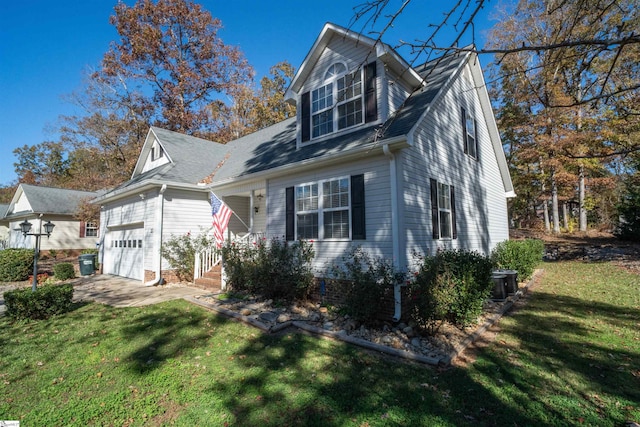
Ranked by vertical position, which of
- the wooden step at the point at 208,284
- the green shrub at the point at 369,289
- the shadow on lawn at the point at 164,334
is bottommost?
the shadow on lawn at the point at 164,334

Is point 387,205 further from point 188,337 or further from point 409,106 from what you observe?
point 188,337

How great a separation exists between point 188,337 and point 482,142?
483 inches

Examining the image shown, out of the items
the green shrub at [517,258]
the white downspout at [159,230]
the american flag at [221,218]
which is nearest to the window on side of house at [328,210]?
the american flag at [221,218]

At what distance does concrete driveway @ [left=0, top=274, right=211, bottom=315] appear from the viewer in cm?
879

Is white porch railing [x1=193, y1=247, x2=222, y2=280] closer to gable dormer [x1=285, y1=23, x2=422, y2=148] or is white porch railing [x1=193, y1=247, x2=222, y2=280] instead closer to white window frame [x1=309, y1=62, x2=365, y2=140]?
gable dormer [x1=285, y1=23, x2=422, y2=148]

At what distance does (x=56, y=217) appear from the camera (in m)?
23.7

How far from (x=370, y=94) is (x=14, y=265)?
1705 cm

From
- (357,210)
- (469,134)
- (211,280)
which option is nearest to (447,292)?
(357,210)

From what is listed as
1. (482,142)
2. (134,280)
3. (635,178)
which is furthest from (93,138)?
(635,178)

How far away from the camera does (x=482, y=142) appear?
40.7ft

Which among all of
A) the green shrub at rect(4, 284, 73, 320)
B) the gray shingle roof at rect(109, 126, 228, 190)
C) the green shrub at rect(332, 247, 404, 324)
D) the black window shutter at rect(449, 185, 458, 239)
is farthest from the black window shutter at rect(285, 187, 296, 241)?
the green shrub at rect(4, 284, 73, 320)

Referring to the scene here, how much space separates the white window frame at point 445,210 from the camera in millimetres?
8617

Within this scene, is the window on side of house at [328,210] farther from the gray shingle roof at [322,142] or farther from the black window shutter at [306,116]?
the black window shutter at [306,116]

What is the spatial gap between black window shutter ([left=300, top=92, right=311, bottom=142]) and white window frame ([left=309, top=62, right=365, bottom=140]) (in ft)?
0.27
